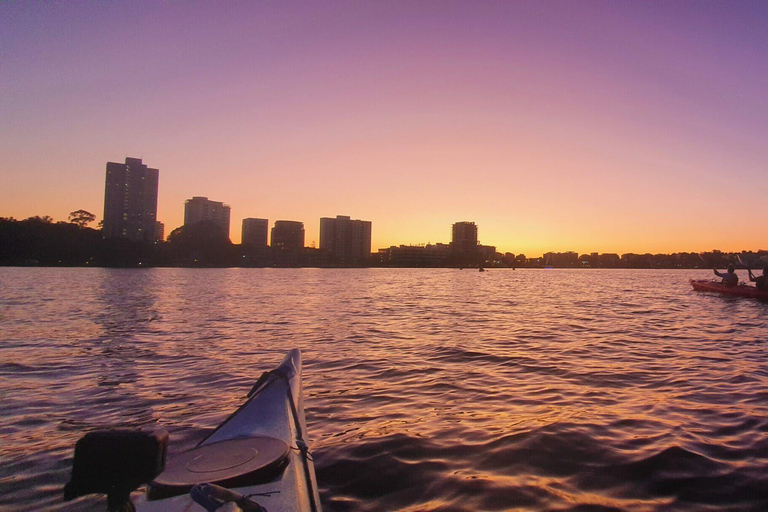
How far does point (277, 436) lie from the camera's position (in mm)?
4133

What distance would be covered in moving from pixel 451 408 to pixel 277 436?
401 centimetres

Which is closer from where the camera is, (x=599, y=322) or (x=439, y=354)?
(x=439, y=354)

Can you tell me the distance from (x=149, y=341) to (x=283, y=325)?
565cm

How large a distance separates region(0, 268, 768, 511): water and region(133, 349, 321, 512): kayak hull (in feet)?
2.99

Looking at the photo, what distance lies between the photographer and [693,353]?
489 inches

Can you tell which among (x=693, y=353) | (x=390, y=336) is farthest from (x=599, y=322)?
(x=390, y=336)

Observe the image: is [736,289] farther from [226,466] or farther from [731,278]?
[226,466]

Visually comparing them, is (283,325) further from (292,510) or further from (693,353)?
(292,510)

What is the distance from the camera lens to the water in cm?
466

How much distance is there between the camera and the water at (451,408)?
4664 mm

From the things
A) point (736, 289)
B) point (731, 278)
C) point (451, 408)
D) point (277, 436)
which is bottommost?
point (451, 408)

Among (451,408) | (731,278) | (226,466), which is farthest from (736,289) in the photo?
(226,466)

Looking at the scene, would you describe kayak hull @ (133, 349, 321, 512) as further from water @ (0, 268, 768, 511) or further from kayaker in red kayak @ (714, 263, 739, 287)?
kayaker in red kayak @ (714, 263, 739, 287)

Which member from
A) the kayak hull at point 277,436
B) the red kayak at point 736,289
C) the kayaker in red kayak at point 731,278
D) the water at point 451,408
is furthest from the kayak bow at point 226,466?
the kayaker in red kayak at point 731,278
